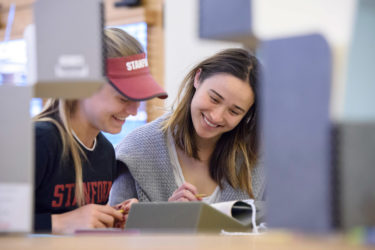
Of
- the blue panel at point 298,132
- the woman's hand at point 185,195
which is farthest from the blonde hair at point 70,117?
the blue panel at point 298,132

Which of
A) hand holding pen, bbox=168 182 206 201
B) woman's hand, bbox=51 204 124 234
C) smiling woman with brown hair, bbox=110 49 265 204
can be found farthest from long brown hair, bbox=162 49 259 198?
woman's hand, bbox=51 204 124 234

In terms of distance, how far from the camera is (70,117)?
1.16 metres

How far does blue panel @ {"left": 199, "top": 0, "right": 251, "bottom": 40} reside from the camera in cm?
53

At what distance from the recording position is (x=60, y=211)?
110 centimetres

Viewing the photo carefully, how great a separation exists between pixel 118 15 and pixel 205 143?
141 centimetres

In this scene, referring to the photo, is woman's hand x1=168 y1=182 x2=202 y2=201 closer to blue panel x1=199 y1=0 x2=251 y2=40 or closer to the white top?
the white top

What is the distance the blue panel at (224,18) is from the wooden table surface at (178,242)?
0.21m

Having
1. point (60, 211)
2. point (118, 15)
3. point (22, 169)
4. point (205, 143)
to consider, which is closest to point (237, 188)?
point (205, 143)

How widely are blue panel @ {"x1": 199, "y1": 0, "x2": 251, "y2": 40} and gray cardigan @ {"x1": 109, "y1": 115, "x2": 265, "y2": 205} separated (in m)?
0.87

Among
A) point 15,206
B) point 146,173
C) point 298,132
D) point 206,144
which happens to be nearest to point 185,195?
point 146,173

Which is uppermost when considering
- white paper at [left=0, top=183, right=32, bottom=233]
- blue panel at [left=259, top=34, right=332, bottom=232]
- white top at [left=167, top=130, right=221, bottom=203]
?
blue panel at [left=259, top=34, right=332, bottom=232]

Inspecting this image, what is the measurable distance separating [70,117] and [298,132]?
75 centimetres

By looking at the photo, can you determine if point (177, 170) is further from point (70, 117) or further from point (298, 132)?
point (298, 132)

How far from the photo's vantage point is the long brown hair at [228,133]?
4.74ft
